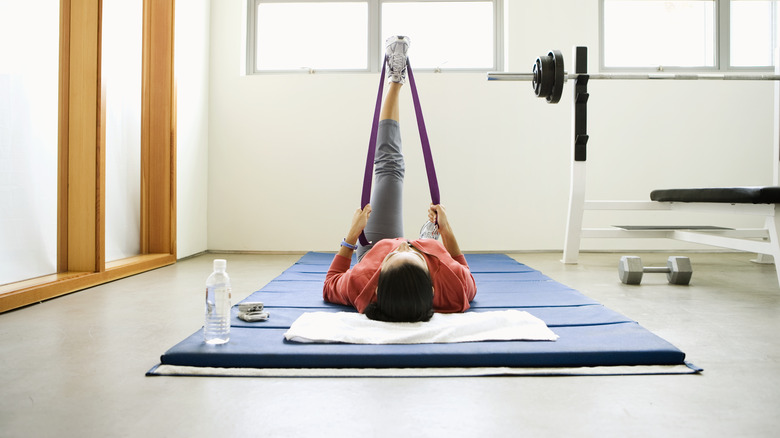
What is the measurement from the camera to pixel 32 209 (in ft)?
8.96

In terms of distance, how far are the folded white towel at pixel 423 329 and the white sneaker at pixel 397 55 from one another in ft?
4.61

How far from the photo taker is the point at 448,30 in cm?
510

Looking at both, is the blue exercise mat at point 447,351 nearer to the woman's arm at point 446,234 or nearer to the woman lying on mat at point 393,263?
the woman lying on mat at point 393,263

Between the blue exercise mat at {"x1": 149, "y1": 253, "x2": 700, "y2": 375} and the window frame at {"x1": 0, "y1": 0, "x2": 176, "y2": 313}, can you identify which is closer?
the blue exercise mat at {"x1": 149, "y1": 253, "x2": 700, "y2": 375}

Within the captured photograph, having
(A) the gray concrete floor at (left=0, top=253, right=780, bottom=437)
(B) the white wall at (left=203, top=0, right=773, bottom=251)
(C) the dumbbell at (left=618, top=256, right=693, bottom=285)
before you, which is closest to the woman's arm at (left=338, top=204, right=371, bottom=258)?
(A) the gray concrete floor at (left=0, top=253, right=780, bottom=437)

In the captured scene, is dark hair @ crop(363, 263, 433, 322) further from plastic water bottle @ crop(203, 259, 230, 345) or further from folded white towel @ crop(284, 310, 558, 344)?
plastic water bottle @ crop(203, 259, 230, 345)

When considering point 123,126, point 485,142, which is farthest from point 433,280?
point 485,142

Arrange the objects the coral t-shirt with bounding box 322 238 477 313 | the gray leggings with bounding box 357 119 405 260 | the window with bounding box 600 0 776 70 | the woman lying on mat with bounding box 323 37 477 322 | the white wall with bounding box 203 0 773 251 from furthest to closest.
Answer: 1. the window with bounding box 600 0 776 70
2. the white wall with bounding box 203 0 773 251
3. the gray leggings with bounding box 357 119 405 260
4. the coral t-shirt with bounding box 322 238 477 313
5. the woman lying on mat with bounding box 323 37 477 322

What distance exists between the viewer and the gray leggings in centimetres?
272

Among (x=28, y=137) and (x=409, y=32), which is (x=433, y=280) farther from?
(x=409, y=32)

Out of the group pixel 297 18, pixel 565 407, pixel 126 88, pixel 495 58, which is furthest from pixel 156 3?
pixel 565 407

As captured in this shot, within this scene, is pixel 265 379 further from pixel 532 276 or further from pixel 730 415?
pixel 532 276

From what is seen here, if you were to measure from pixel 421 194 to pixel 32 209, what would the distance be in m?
3.01

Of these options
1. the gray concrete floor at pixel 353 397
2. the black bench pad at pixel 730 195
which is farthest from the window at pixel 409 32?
the gray concrete floor at pixel 353 397
